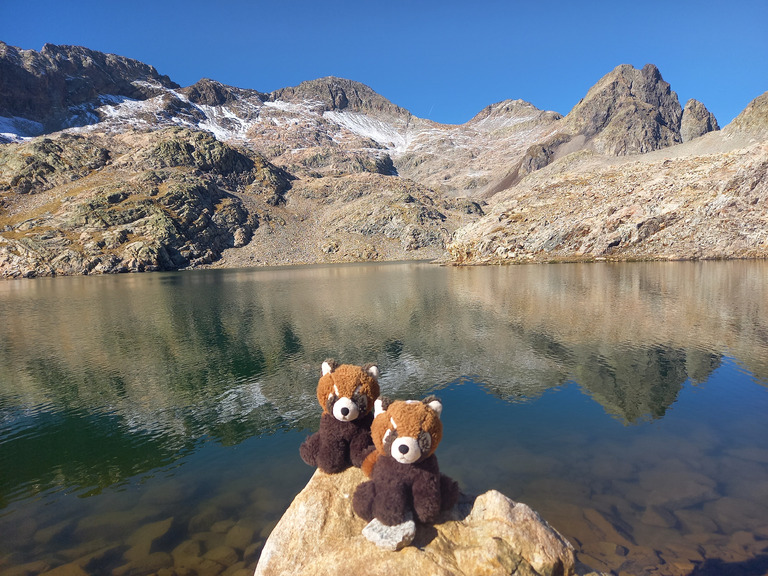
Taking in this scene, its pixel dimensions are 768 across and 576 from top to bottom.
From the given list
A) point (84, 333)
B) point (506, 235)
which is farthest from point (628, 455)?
point (506, 235)

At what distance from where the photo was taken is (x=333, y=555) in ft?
21.5

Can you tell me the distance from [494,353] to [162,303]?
51866 mm

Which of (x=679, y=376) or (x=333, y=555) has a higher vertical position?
(x=333, y=555)

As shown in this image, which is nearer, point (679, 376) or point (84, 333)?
point (679, 376)

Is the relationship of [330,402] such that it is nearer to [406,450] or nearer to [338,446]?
[338,446]

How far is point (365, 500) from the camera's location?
6.66 meters

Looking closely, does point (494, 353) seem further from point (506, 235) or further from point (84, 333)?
point (506, 235)

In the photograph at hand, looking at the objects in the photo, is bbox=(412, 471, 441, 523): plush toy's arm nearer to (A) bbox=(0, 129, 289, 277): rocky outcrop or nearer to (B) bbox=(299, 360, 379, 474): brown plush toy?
(B) bbox=(299, 360, 379, 474): brown plush toy

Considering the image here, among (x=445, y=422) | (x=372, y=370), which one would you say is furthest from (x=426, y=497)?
(x=445, y=422)

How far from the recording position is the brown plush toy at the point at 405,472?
20.9 feet

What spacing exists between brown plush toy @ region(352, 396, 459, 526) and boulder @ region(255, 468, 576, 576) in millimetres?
402

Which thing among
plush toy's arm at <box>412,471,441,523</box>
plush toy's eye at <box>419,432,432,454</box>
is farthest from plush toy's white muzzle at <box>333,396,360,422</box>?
plush toy's arm at <box>412,471,441,523</box>

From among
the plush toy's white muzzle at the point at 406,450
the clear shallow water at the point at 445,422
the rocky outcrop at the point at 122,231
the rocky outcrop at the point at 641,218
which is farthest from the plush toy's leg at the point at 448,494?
the rocky outcrop at the point at 122,231

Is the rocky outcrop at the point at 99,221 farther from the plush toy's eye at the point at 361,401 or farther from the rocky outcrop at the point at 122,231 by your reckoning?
the plush toy's eye at the point at 361,401
